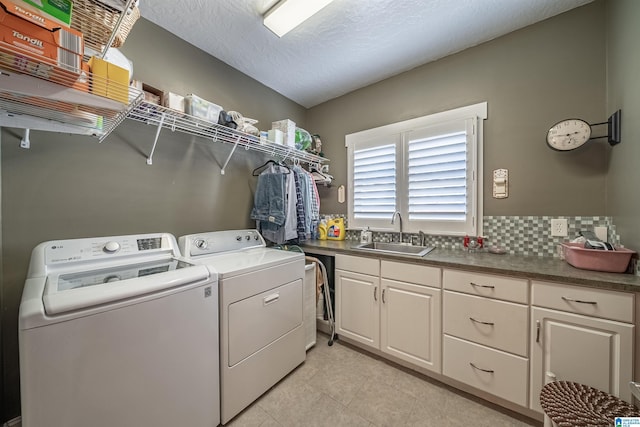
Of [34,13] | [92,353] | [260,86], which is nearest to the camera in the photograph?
[34,13]

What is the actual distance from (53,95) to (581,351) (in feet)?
8.62

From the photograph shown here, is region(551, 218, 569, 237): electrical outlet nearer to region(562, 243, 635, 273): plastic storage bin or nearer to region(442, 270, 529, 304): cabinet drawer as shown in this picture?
region(562, 243, 635, 273): plastic storage bin

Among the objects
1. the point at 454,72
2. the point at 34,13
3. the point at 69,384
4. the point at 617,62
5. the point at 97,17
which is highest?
the point at 454,72

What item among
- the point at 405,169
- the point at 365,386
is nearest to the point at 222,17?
the point at 405,169

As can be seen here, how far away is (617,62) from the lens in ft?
4.65

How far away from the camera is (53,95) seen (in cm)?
86

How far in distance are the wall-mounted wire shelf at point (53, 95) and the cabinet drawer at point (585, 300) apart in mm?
2289

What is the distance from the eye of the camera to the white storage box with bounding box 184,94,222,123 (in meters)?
1.63

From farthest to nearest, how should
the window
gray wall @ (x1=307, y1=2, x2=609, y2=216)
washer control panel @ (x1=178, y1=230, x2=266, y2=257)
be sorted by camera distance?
1. the window
2. washer control panel @ (x1=178, y1=230, x2=266, y2=257)
3. gray wall @ (x1=307, y1=2, x2=609, y2=216)

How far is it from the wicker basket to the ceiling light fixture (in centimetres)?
90

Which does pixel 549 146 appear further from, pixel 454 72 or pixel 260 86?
pixel 260 86

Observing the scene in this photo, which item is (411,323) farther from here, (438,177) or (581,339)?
(438,177)

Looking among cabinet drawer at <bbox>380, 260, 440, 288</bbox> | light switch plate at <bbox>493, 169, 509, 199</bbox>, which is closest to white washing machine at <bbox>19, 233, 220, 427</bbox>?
cabinet drawer at <bbox>380, 260, 440, 288</bbox>

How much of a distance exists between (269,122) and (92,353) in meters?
2.37
